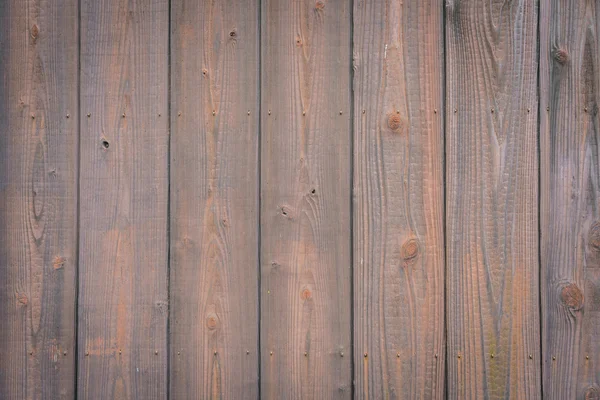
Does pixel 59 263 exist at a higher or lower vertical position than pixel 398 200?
lower

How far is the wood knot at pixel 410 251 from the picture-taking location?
1268mm

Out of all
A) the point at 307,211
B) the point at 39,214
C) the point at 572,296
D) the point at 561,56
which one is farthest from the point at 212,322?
the point at 561,56

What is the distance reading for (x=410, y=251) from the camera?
4.16 ft

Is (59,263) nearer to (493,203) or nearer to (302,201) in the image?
(302,201)

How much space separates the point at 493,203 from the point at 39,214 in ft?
3.73

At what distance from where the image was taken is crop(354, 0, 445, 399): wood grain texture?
1.27 meters

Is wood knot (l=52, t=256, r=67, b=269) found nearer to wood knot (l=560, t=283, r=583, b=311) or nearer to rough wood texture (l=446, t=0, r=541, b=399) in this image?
rough wood texture (l=446, t=0, r=541, b=399)

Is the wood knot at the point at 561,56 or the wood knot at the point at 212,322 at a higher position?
the wood knot at the point at 561,56

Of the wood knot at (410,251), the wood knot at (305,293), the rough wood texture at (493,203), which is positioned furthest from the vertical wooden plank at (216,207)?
the rough wood texture at (493,203)

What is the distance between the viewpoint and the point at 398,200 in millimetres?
1273

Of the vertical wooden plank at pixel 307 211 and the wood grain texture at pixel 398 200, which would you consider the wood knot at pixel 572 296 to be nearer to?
the wood grain texture at pixel 398 200

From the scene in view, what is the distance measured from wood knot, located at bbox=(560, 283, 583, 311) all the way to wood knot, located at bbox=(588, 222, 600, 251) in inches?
4.2

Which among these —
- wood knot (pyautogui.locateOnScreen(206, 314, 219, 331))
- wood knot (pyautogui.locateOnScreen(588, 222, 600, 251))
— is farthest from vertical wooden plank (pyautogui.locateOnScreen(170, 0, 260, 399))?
wood knot (pyautogui.locateOnScreen(588, 222, 600, 251))

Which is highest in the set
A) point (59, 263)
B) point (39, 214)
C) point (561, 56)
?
point (561, 56)
